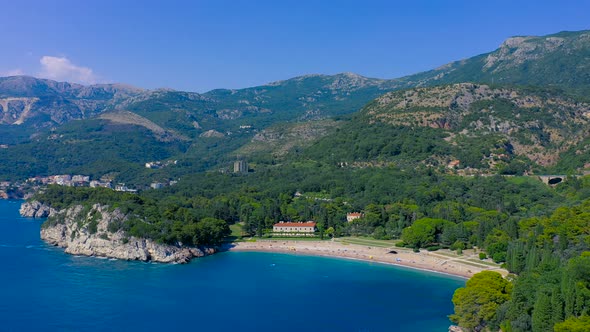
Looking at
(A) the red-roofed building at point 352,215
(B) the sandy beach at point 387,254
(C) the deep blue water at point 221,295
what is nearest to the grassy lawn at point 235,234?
(B) the sandy beach at point 387,254

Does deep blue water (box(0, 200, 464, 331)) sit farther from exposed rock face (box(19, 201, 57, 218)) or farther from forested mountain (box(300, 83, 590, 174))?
forested mountain (box(300, 83, 590, 174))

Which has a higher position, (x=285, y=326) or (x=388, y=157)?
(x=388, y=157)

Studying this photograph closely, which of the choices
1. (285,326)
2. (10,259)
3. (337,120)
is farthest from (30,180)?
(285,326)

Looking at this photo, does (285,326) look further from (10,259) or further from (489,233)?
(10,259)

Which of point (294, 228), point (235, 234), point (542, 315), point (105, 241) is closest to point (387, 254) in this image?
point (294, 228)

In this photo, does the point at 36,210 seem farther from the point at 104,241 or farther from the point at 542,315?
the point at 542,315
